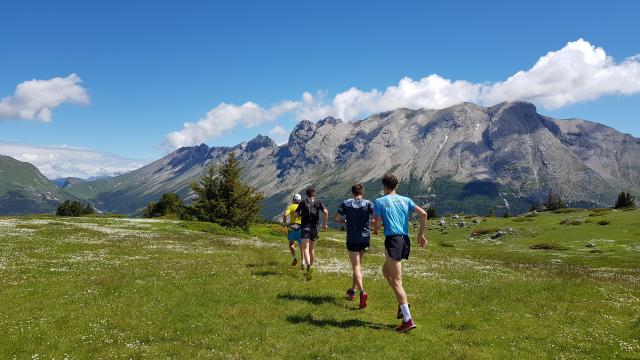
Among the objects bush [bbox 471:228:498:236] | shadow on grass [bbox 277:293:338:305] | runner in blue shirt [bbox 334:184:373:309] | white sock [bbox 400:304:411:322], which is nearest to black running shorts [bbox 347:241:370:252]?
runner in blue shirt [bbox 334:184:373:309]

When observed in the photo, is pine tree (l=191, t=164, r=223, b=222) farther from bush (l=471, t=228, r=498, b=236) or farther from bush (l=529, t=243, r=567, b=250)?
bush (l=529, t=243, r=567, b=250)

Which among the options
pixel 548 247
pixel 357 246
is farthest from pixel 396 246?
pixel 548 247

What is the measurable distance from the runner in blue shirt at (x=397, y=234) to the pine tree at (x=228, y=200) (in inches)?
2426

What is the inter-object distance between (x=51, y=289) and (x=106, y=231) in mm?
29833

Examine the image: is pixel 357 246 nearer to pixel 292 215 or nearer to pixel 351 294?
pixel 351 294

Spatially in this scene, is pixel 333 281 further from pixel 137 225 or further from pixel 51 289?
pixel 137 225

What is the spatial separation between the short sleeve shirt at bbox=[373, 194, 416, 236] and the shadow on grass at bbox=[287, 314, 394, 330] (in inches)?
122

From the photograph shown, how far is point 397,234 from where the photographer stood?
1398 cm

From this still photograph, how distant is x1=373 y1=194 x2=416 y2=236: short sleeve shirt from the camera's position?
14.0 metres

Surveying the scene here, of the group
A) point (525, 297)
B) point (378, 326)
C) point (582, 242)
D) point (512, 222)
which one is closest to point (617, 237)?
point (582, 242)

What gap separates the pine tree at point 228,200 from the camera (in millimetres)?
74500

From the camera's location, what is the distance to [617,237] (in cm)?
6075

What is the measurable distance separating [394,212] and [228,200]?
64106 millimetres

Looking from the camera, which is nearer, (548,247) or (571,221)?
(548,247)
